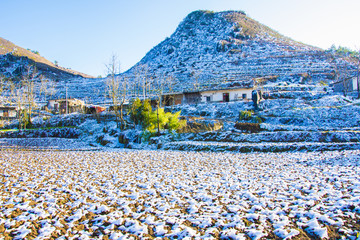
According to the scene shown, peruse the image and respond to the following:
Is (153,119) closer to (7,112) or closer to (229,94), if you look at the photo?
(229,94)

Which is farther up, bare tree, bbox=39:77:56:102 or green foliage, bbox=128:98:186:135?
bare tree, bbox=39:77:56:102

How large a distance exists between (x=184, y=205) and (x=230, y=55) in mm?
113820

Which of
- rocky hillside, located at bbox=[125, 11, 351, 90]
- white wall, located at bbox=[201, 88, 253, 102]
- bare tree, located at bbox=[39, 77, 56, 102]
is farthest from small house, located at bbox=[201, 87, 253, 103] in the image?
bare tree, located at bbox=[39, 77, 56, 102]

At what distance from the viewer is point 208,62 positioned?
108m

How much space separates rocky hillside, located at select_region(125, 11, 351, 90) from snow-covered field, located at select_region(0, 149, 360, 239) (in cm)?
5612

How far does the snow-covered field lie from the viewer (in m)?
4.71

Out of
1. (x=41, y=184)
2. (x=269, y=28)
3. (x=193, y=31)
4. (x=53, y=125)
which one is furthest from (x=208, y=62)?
(x=41, y=184)

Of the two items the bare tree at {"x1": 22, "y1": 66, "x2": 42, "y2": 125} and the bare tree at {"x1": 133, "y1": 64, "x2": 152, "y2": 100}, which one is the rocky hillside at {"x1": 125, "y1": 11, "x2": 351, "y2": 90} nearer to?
the bare tree at {"x1": 133, "y1": 64, "x2": 152, "y2": 100}

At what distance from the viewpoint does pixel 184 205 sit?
6273 millimetres

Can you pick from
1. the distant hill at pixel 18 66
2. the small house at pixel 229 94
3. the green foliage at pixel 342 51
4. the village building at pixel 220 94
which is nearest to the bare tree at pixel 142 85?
the village building at pixel 220 94

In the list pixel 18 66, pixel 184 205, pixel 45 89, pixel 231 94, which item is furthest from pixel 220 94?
pixel 18 66

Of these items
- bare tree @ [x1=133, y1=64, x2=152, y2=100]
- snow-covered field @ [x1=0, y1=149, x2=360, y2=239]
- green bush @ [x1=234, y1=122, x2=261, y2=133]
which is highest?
bare tree @ [x1=133, y1=64, x2=152, y2=100]

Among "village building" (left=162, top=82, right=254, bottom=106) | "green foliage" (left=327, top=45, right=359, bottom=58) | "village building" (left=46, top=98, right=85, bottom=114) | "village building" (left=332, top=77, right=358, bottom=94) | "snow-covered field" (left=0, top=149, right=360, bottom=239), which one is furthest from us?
"green foliage" (left=327, top=45, right=359, bottom=58)

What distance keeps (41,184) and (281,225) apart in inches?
338
